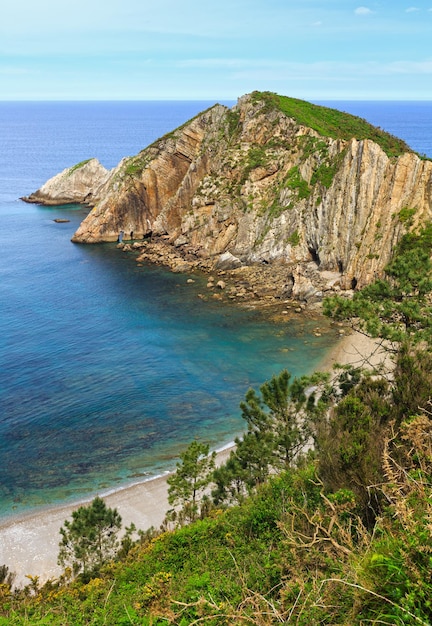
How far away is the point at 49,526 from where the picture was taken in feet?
85.9

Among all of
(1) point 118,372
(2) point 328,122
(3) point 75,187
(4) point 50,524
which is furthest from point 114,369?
(3) point 75,187

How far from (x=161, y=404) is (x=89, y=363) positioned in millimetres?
9876

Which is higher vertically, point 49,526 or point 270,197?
point 270,197

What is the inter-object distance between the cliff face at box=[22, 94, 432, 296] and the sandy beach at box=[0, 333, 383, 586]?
33941 mm

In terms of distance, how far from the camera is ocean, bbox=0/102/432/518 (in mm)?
31125

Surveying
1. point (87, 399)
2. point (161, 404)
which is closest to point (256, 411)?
point (161, 404)

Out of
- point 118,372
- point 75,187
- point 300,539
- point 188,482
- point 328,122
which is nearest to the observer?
point 300,539

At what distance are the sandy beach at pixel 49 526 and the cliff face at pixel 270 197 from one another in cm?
3394

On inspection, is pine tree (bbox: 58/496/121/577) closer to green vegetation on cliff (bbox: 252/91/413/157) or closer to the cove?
the cove

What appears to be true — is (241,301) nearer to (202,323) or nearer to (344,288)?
(202,323)

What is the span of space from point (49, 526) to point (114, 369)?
701 inches

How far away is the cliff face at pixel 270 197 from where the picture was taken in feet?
178

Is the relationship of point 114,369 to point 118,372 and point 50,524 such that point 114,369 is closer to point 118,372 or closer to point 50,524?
point 118,372

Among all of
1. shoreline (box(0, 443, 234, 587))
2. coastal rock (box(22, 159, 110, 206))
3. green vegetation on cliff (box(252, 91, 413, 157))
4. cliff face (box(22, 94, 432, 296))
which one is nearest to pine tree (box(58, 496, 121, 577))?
shoreline (box(0, 443, 234, 587))
